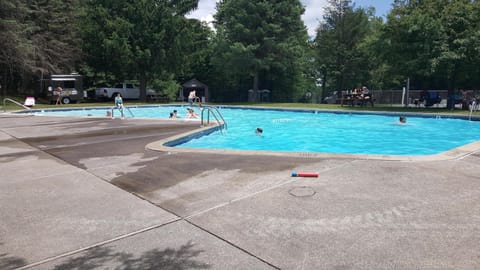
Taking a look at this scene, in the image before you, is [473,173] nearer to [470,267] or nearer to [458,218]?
[458,218]

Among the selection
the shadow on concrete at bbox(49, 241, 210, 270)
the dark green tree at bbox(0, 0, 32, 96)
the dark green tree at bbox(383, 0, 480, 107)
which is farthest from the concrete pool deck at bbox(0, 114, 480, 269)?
the dark green tree at bbox(0, 0, 32, 96)

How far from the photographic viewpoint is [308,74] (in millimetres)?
55906

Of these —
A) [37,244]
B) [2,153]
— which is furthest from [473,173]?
[2,153]

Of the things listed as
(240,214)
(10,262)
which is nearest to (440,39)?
(240,214)

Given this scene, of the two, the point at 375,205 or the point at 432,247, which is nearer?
the point at 432,247

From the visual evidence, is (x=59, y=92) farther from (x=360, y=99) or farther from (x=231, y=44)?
(x=360, y=99)

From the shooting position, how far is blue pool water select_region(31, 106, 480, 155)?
13.7 m

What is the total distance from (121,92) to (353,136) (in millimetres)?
30410

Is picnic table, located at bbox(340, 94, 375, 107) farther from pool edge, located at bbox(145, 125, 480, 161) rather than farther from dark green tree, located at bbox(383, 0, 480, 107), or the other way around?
pool edge, located at bbox(145, 125, 480, 161)

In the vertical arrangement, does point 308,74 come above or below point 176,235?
above

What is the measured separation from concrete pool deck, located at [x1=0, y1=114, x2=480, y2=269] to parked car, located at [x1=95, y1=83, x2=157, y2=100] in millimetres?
32736

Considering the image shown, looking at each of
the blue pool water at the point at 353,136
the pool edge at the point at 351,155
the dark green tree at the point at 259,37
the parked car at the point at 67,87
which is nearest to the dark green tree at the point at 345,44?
the dark green tree at the point at 259,37

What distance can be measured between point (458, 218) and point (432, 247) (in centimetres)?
98

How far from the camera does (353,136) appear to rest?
653 inches
